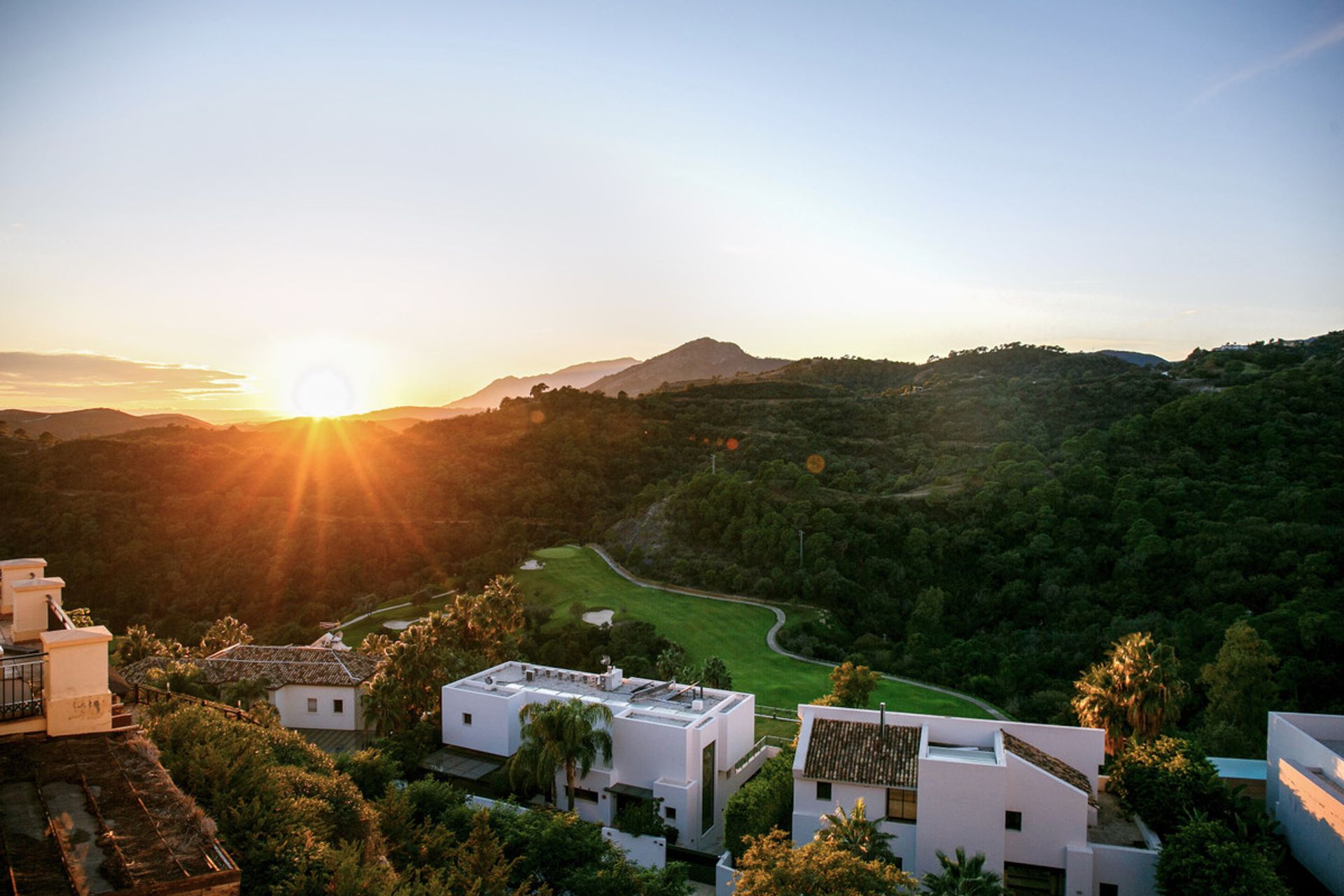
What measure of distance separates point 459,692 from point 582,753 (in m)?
5.44

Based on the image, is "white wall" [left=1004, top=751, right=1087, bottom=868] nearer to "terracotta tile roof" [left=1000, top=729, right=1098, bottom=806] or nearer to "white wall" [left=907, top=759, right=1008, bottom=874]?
"terracotta tile roof" [left=1000, top=729, right=1098, bottom=806]

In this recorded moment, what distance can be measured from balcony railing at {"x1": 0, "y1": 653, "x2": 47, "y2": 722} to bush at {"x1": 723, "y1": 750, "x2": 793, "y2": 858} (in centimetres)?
1455

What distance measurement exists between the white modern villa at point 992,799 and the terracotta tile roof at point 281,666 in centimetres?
1712

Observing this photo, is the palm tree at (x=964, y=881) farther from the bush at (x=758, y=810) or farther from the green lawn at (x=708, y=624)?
the green lawn at (x=708, y=624)

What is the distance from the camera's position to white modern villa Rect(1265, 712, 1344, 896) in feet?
53.0

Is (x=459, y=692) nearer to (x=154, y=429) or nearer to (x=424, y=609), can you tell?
(x=424, y=609)

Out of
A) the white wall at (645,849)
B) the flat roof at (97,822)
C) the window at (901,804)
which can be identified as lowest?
the white wall at (645,849)

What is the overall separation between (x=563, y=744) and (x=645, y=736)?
228cm

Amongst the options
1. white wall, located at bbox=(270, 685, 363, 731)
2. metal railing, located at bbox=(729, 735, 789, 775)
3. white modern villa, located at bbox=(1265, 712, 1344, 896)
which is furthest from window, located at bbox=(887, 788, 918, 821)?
white wall, located at bbox=(270, 685, 363, 731)

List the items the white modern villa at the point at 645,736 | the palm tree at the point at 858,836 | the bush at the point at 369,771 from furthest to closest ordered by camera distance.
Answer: the white modern villa at the point at 645,736 → the bush at the point at 369,771 → the palm tree at the point at 858,836

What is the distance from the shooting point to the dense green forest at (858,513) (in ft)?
121

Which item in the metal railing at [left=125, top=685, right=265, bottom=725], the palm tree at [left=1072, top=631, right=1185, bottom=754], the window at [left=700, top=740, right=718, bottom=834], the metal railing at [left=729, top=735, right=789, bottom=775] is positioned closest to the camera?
the metal railing at [left=125, top=685, right=265, bottom=725]

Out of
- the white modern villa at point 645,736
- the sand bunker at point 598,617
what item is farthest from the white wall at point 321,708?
the sand bunker at point 598,617

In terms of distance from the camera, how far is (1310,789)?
56.1 ft
